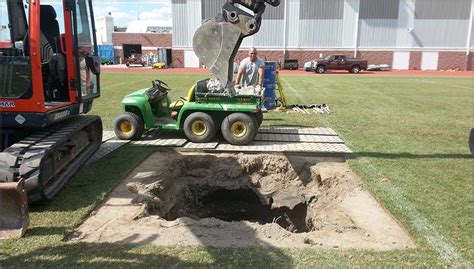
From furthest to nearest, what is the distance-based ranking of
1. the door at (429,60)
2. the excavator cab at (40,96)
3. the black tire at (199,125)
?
the door at (429,60) → the black tire at (199,125) → the excavator cab at (40,96)

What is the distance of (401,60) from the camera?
Result: 1642 inches

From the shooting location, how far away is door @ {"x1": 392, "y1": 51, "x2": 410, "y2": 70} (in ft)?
136

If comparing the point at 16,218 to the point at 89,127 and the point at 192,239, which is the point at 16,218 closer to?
the point at 192,239

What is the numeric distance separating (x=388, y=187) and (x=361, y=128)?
14.2 feet

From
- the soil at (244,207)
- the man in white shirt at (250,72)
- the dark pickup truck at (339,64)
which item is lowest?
the soil at (244,207)

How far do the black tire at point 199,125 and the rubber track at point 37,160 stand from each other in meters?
2.34

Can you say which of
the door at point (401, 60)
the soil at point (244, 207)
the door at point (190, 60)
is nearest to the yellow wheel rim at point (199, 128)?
the soil at point (244, 207)

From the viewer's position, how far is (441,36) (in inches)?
1606

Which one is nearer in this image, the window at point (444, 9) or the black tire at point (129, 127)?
the black tire at point (129, 127)

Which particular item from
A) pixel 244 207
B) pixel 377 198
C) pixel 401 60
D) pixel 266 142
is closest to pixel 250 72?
pixel 266 142

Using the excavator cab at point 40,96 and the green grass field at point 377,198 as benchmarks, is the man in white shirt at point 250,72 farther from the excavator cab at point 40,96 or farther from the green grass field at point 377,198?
the excavator cab at point 40,96

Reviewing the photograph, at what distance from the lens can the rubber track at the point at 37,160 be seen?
15.5 feet

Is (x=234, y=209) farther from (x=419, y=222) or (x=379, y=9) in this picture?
(x=379, y=9)

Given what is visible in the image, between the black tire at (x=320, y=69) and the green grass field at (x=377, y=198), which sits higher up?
the black tire at (x=320, y=69)
